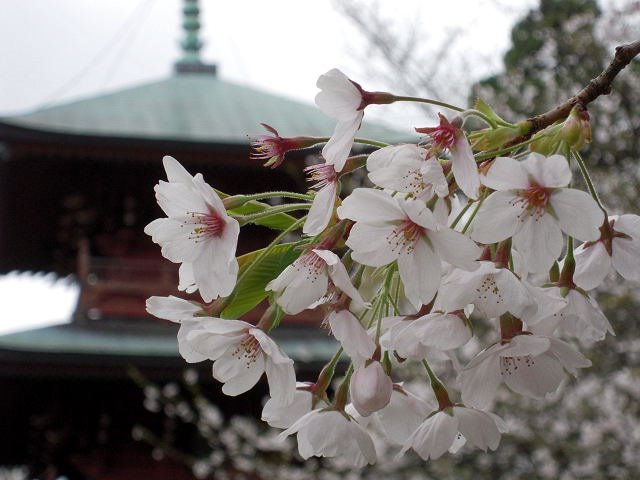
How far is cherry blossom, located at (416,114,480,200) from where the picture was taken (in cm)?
73

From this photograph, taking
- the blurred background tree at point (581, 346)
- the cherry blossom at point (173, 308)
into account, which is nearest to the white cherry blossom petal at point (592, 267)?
the cherry blossom at point (173, 308)

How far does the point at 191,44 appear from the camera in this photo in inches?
429

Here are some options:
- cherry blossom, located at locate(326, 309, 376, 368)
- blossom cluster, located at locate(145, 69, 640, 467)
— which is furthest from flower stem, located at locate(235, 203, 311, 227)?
cherry blossom, located at locate(326, 309, 376, 368)

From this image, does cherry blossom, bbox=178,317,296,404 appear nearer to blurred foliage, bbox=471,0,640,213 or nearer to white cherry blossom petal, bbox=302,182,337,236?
white cherry blossom petal, bbox=302,182,337,236

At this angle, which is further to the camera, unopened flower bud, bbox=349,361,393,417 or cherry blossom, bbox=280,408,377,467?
cherry blossom, bbox=280,408,377,467

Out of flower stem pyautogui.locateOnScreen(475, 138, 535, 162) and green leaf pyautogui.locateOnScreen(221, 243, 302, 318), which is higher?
flower stem pyautogui.locateOnScreen(475, 138, 535, 162)

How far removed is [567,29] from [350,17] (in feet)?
4.80

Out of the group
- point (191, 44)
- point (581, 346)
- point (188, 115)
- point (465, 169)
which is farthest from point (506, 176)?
point (191, 44)

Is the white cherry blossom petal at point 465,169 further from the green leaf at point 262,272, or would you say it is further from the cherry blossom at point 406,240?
the green leaf at point 262,272

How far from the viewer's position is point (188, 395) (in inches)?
278

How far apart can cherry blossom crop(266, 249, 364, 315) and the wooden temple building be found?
5304mm

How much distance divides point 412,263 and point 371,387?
4.2 inches

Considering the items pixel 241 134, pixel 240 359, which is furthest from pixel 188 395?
pixel 240 359

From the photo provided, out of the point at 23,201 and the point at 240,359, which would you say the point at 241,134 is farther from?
the point at 240,359
